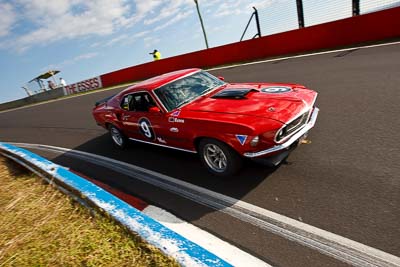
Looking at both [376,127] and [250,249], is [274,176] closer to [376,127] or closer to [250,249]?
[250,249]

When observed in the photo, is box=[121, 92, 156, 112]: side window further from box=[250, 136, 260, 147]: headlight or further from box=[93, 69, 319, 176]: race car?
box=[250, 136, 260, 147]: headlight

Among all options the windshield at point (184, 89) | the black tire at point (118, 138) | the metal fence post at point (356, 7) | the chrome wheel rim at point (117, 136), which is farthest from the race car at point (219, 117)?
the metal fence post at point (356, 7)

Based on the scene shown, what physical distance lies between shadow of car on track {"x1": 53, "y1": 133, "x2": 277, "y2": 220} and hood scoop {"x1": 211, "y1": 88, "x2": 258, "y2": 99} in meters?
0.98

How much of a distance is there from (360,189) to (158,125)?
116 inches

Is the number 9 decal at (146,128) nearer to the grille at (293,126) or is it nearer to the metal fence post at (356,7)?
the grille at (293,126)

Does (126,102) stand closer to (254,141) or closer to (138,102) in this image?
(138,102)

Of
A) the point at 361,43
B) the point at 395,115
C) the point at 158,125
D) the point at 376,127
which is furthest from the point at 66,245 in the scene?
the point at 361,43

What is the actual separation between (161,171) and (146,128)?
81 centimetres

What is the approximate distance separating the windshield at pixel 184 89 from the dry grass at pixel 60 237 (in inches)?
80.3

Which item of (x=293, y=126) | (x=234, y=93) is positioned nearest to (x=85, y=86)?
(x=234, y=93)

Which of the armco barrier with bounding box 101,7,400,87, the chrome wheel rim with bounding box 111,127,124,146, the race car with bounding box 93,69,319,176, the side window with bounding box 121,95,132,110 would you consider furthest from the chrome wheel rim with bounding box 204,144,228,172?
the armco barrier with bounding box 101,7,400,87

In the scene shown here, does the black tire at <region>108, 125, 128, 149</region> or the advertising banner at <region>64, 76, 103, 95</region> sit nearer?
the black tire at <region>108, 125, 128, 149</region>

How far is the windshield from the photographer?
15.6 feet

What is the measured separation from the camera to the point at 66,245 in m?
2.96
